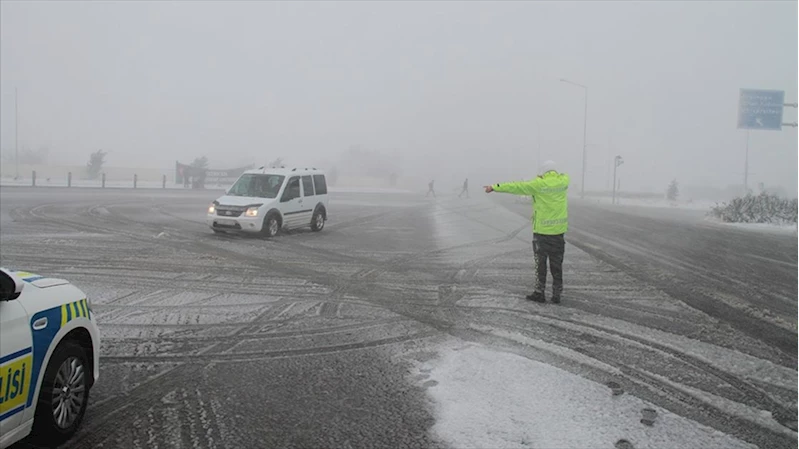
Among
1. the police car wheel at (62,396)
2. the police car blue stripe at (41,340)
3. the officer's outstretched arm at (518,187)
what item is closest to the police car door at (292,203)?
the officer's outstretched arm at (518,187)

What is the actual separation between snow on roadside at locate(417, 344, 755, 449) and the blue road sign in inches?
1328

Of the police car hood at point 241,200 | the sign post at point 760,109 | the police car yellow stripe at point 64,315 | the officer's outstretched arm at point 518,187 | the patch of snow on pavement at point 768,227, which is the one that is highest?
the sign post at point 760,109

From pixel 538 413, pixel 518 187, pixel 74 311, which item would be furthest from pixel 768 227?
pixel 74 311

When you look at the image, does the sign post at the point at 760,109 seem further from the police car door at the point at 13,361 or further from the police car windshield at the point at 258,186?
the police car door at the point at 13,361

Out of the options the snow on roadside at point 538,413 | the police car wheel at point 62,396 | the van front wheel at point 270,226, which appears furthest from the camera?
the van front wheel at point 270,226

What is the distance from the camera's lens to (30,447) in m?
3.66

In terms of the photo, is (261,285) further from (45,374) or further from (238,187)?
(238,187)

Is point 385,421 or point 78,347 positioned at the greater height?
point 78,347

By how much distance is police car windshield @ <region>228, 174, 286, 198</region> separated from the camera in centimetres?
1602

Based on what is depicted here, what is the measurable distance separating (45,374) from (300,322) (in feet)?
11.6

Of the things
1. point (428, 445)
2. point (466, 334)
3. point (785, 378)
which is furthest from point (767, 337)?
point (428, 445)

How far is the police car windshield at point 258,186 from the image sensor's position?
1602cm

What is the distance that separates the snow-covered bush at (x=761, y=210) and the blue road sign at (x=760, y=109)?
640cm

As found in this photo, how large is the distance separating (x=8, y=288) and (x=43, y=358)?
0.47m
